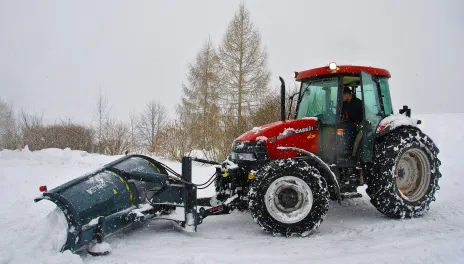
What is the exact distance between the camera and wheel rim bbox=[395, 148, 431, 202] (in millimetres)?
5395

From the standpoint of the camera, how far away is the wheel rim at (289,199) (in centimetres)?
451

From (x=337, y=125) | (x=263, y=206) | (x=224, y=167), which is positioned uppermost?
(x=337, y=125)

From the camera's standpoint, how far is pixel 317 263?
11.6 feet

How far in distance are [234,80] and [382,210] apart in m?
15.7

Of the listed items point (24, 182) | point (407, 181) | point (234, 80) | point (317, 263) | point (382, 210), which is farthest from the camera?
point (234, 80)

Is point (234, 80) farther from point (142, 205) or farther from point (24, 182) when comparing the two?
point (142, 205)

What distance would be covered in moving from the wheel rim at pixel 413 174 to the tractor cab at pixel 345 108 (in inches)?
27.5

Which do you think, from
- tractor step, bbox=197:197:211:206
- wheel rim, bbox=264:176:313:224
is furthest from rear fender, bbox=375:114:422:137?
tractor step, bbox=197:197:211:206

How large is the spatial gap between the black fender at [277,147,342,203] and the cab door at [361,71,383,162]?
0.65 m

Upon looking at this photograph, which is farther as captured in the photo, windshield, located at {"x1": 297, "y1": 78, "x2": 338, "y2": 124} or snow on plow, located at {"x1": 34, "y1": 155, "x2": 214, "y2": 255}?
windshield, located at {"x1": 297, "y1": 78, "x2": 338, "y2": 124}

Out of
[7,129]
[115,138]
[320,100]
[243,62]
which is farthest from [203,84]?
[320,100]

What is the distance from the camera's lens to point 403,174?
5.54 metres

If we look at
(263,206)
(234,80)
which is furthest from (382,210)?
(234,80)

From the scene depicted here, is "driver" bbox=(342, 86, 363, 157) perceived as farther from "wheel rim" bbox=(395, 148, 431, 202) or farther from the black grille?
A: the black grille
